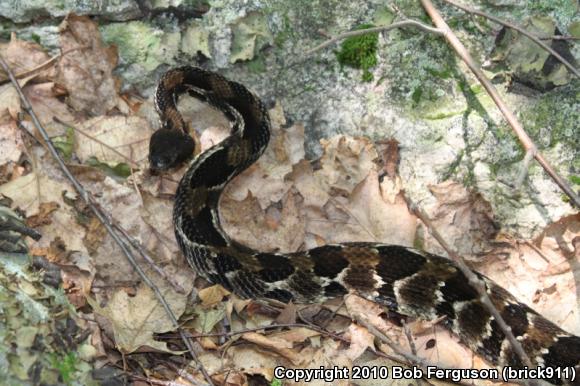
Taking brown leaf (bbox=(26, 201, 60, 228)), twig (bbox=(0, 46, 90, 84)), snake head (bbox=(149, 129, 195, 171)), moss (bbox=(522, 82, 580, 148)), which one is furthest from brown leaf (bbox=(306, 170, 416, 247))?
twig (bbox=(0, 46, 90, 84))

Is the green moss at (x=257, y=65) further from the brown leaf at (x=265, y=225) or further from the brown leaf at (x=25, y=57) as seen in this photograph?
the brown leaf at (x=25, y=57)

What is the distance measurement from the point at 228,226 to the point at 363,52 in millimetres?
1922

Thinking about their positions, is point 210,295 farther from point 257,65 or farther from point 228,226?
point 257,65

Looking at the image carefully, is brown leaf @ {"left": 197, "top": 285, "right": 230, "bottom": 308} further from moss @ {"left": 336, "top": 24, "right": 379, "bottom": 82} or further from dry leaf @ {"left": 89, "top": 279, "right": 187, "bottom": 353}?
moss @ {"left": 336, "top": 24, "right": 379, "bottom": 82}

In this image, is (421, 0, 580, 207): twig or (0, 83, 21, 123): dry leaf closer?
(421, 0, 580, 207): twig

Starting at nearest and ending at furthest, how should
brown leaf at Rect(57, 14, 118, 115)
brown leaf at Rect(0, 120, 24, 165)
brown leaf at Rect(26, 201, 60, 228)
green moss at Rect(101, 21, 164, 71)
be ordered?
brown leaf at Rect(26, 201, 60, 228)
brown leaf at Rect(0, 120, 24, 165)
brown leaf at Rect(57, 14, 118, 115)
green moss at Rect(101, 21, 164, 71)

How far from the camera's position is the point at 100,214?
18.7 ft

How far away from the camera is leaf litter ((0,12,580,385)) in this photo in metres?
5.28

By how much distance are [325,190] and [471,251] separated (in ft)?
4.10

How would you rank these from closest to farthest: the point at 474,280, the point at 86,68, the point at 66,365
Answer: the point at 474,280 → the point at 66,365 → the point at 86,68

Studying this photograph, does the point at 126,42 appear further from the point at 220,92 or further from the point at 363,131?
the point at 363,131

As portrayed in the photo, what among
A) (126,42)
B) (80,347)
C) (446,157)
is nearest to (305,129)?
(446,157)

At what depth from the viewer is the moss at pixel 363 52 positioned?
649 centimetres

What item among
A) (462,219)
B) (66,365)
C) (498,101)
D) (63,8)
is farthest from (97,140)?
(498,101)
